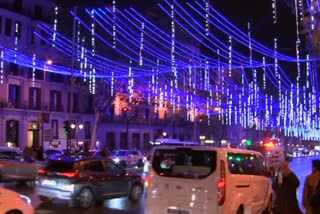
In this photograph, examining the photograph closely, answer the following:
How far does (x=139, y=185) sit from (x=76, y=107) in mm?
44896

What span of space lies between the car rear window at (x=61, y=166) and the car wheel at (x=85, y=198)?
2.49 ft

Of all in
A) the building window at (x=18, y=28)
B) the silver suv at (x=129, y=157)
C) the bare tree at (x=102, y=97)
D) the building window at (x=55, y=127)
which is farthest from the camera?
the building window at (x=55, y=127)

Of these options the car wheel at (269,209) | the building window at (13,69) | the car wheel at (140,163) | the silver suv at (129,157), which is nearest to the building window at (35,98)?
the building window at (13,69)

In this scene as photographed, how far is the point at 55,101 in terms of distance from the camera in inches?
2323

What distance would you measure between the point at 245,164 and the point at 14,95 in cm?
4514

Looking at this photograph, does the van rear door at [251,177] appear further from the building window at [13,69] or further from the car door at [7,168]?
the building window at [13,69]

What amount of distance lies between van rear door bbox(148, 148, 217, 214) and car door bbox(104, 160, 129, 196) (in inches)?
225

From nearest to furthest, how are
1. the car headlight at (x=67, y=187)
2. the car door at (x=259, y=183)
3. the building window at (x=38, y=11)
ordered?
1. the car door at (x=259, y=183)
2. the car headlight at (x=67, y=187)
3. the building window at (x=38, y=11)

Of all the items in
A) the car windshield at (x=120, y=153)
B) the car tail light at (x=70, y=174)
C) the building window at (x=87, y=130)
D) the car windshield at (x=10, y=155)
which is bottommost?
the car windshield at (x=120, y=153)

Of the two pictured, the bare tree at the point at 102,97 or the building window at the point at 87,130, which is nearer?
the bare tree at the point at 102,97

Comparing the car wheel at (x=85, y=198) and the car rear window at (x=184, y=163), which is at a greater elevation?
the car rear window at (x=184, y=163)

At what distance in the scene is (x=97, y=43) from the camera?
5956cm

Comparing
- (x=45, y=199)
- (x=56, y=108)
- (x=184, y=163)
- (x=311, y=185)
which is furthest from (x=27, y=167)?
(x=56, y=108)

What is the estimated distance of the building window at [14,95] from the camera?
5328 centimetres
